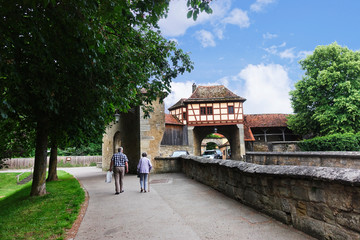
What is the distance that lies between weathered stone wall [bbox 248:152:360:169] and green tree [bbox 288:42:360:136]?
39.7 ft

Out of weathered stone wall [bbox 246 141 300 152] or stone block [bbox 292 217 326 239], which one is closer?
stone block [bbox 292 217 326 239]

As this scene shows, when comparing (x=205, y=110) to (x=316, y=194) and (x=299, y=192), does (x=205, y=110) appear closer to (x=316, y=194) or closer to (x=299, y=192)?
(x=299, y=192)

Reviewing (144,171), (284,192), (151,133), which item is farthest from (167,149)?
(284,192)

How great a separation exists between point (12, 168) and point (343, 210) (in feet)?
126

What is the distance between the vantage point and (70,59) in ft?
15.8

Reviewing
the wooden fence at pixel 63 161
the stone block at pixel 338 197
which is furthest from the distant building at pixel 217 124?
the stone block at pixel 338 197

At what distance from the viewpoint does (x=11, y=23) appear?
4105 millimetres

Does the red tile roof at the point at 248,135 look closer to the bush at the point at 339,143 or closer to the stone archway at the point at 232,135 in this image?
the stone archway at the point at 232,135

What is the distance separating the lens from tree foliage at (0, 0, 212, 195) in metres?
3.97

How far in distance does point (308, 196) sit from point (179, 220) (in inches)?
89.7

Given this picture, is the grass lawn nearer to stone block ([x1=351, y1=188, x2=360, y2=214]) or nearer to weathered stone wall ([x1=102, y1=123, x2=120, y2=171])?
stone block ([x1=351, y1=188, x2=360, y2=214])

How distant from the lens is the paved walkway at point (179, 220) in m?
3.65

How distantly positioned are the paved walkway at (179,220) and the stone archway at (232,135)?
73.7 feet

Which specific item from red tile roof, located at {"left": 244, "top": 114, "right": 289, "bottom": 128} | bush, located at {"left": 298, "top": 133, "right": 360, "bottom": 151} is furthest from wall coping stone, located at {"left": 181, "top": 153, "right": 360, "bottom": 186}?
red tile roof, located at {"left": 244, "top": 114, "right": 289, "bottom": 128}
